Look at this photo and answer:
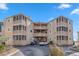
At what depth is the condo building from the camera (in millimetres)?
3623

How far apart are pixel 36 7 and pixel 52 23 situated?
1.03 feet

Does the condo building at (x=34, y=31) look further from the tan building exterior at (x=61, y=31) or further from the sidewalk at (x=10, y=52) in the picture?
the sidewalk at (x=10, y=52)

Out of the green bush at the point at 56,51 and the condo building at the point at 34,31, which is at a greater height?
the condo building at the point at 34,31

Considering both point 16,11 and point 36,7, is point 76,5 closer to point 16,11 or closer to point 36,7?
point 36,7

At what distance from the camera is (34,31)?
3.66 meters

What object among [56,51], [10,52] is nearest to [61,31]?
[56,51]

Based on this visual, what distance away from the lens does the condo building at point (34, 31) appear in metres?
3.62

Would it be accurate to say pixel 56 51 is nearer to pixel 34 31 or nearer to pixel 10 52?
pixel 34 31

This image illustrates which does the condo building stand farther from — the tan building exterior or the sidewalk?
the sidewalk

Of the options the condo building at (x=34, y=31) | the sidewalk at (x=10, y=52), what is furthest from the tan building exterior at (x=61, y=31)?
the sidewalk at (x=10, y=52)

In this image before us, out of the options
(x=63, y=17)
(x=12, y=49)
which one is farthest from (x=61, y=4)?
(x=12, y=49)

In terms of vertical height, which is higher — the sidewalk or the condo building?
the condo building

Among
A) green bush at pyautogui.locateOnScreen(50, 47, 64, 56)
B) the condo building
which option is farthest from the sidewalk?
green bush at pyautogui.locateOnScreen(50, 47, 64, 56)

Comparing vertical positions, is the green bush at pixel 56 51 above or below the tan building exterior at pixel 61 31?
below
